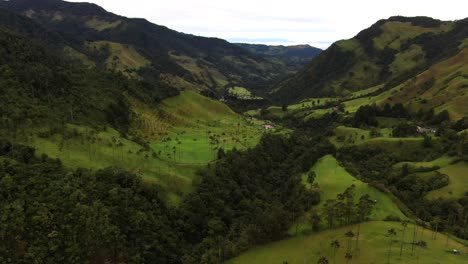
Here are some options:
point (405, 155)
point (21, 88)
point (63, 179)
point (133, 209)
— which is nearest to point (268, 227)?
Answer: point (133, 209)

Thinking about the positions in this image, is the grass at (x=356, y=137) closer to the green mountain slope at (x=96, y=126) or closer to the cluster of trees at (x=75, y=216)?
the green mountain slope at (x=96, y=126)

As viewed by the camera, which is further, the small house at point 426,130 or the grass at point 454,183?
the small house at point 426,130

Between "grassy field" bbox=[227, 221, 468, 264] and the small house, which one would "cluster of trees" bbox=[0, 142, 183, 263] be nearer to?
"grassy field" bbox=[227, 221, 468, 264]

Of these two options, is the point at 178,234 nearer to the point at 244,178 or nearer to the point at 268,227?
the point at 268,227

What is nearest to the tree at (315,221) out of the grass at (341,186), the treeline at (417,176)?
the grass at (341,186)

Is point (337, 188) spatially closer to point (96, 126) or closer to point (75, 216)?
point (75, 216)

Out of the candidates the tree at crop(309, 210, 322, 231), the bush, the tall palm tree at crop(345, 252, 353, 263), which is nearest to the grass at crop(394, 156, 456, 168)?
the bush

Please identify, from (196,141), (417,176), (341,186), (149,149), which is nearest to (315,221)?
(341,186)
